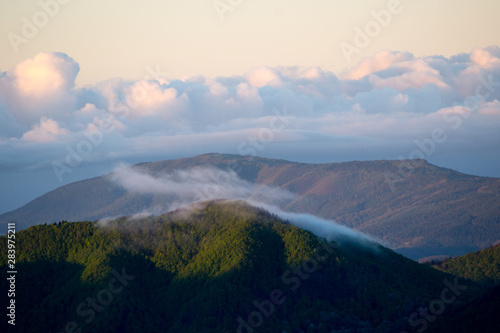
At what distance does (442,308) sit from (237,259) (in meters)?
61.4

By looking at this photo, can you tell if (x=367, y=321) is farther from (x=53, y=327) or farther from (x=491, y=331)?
(x=53, y=327)

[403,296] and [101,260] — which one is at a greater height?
[101,260]

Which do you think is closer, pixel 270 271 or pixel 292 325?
pixel 292 325

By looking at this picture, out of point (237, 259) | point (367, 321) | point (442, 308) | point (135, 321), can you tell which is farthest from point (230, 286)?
point (442, 308)

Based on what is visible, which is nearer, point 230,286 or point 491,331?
point 491,331

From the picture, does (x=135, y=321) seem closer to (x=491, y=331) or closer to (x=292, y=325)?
(x=292, y=325)

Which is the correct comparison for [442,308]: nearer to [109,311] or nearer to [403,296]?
[403,296]

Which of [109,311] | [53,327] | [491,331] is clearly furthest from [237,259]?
[491,331]

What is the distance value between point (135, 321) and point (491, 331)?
9339cm

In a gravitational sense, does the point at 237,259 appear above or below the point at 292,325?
above

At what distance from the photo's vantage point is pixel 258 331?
182625mm

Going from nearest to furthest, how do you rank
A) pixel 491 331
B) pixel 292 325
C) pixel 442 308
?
pixel 491 331
pixel 292 325
pixel 442 308

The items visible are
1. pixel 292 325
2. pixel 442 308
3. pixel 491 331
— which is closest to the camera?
pixel 491 331

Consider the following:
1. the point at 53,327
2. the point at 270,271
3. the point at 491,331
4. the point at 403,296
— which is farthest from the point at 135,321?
the point at 491,331
